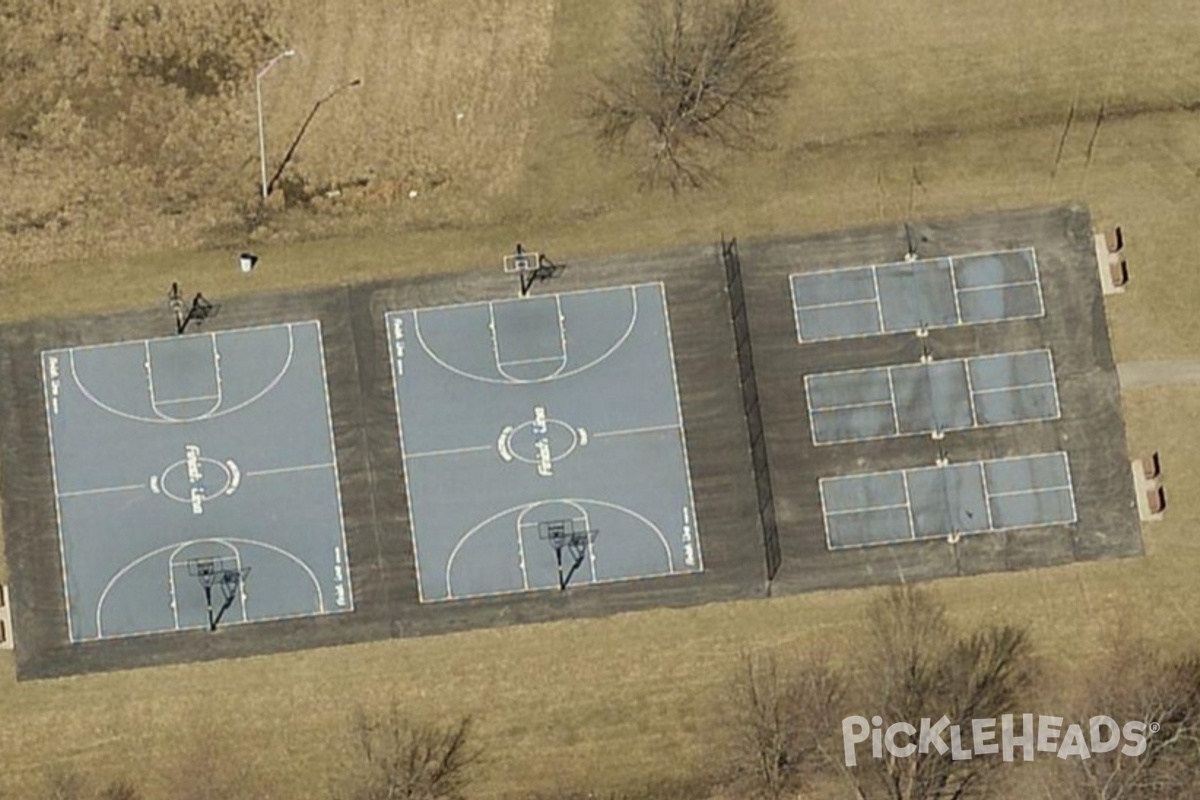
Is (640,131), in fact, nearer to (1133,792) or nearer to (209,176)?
(209,176)

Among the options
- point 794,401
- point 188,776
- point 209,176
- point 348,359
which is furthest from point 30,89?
point 794,401

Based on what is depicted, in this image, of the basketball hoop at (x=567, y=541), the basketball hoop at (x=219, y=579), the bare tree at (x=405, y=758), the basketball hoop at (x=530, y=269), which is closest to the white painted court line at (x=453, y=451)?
the basketball hoop at (x=567, y=541)

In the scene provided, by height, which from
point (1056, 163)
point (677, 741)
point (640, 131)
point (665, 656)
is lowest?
point (677, 741)

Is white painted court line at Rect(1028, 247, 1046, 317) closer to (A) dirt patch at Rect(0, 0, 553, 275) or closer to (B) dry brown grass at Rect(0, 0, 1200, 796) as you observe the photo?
(B) dry brown grass at Rect(0, 0, 1200, 796)

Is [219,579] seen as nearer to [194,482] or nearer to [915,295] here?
[194,482]

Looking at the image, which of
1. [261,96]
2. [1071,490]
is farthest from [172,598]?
[1071,490]

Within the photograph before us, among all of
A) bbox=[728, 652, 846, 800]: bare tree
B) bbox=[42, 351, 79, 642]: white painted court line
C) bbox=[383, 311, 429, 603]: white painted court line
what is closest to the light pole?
bbox=[383, 311, 429, 603]: white painted court line
